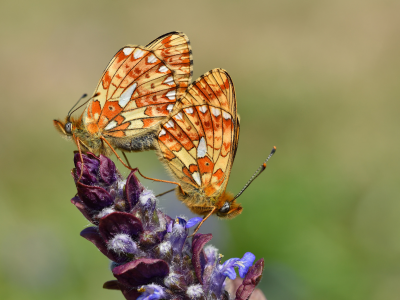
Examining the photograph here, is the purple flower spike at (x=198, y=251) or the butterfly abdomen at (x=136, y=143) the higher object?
the purple flower spike at (x=198, y=251)

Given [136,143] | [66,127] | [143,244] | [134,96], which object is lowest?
[66,127]

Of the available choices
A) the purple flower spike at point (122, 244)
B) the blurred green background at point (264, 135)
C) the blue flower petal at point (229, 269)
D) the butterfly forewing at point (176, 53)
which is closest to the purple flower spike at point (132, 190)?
the purple flower spike at point (122, 244)

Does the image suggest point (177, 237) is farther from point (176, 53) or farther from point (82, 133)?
point (176, 53)

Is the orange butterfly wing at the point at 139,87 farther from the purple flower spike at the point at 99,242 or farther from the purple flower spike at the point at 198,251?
the purple flower spike at the point at 198,251

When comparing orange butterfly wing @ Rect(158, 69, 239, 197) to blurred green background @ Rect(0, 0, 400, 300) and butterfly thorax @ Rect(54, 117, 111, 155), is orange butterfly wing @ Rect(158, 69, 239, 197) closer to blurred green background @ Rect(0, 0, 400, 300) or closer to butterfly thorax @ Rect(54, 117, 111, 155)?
butterfly thorax @ Rect(54, 117, 111, 155)

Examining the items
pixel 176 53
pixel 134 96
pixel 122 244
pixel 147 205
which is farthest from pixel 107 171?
pixel 176 53

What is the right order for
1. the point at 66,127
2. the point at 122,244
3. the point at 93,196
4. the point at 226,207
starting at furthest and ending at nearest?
the point at 66,127 < the point at 226,207 < the point at 93,196 < the point at 122,244
